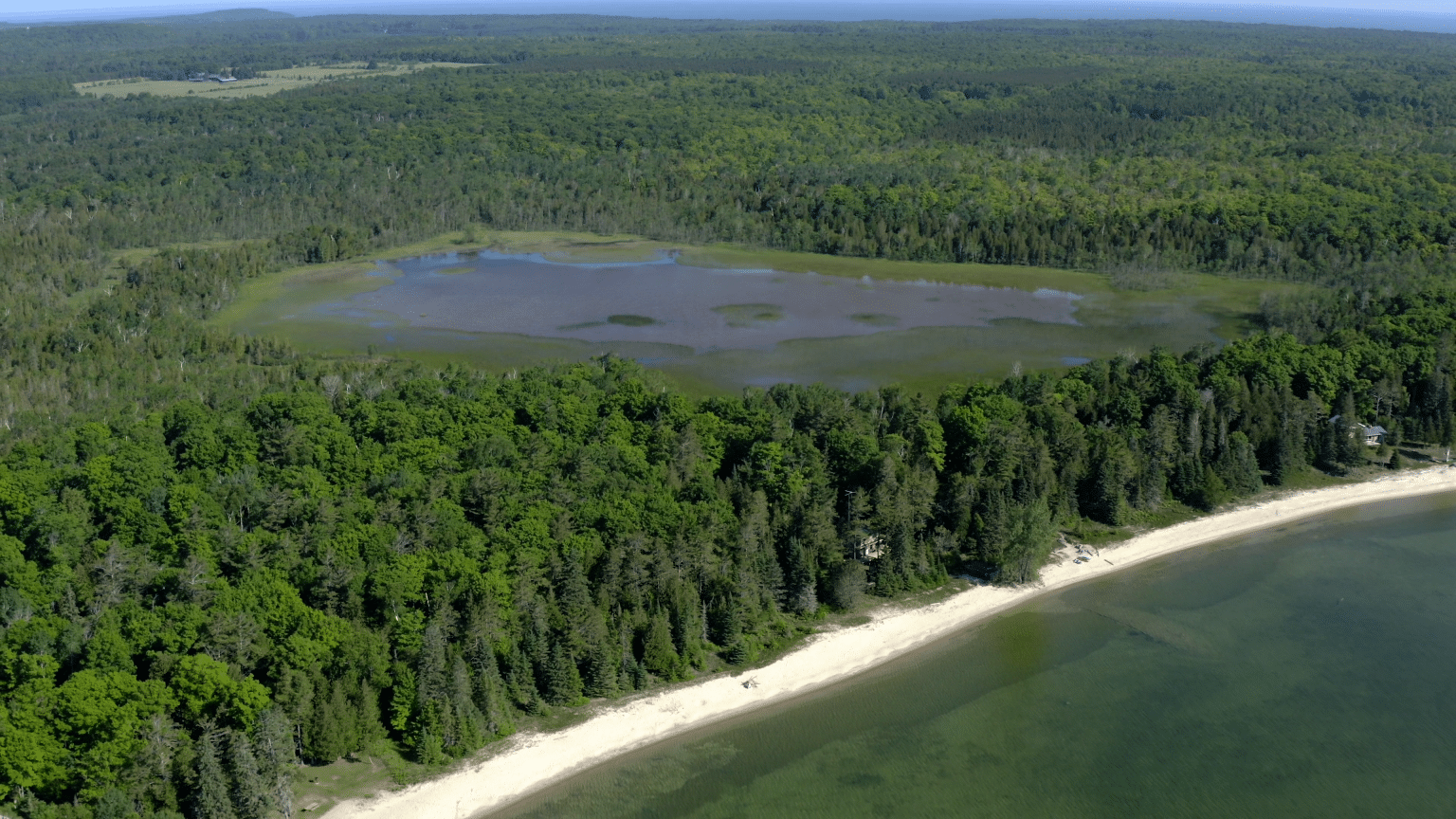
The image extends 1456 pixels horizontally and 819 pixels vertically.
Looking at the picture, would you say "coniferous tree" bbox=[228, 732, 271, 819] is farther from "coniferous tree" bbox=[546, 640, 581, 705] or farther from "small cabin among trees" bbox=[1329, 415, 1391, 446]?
"small cabin among trees" bbox=[1329, 415, 1391, 446]

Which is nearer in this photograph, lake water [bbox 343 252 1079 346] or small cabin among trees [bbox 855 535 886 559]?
small cabin among trees [bbox 855 535 886 559]

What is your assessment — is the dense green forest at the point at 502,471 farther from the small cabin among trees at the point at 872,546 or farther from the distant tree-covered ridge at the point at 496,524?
the small cabin among trees at the point at 872,546

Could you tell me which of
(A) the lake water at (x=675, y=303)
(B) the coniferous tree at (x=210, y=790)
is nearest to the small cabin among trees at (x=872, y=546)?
(B) the coniferous tree at (x=210, y=790)

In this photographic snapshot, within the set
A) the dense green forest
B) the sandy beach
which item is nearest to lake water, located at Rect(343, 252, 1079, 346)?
the dense green forest

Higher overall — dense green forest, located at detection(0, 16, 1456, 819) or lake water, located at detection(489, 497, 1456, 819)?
dense green forest, located at detection(0, 16, 1456, 819)

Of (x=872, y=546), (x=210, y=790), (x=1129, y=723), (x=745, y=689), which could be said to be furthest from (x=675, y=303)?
(x=210, y=790)

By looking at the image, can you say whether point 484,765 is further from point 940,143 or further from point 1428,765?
point 940,143

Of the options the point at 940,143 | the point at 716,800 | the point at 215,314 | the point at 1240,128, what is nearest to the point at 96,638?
the point at 716,800
